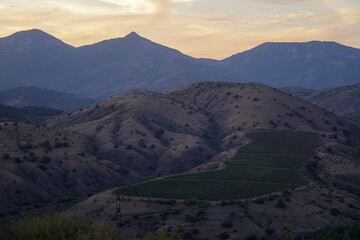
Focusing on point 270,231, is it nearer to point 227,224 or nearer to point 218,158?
point 227,224

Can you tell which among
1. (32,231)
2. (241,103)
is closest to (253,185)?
(32,231)

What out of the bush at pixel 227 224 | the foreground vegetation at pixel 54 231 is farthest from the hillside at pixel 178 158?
the foreground vegetation at pixel 54 231

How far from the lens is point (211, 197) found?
84812 millimetres

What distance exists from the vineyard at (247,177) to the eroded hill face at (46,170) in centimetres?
1426

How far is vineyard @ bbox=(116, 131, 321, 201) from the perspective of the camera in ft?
290

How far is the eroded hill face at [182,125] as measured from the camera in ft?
417

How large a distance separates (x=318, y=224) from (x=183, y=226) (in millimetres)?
26193

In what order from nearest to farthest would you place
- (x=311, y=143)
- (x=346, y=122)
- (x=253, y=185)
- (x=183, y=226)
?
(x=183, y=226)
(x=253, y=185)
(x=311, y=143)
(x=346, y=122)

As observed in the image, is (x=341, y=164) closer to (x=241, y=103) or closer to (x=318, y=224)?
(x=318, y=224)

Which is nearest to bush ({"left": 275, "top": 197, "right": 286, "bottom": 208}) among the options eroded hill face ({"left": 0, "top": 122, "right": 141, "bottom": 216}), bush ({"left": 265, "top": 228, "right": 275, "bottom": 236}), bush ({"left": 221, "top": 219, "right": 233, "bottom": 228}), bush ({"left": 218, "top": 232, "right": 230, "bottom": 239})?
bush ({"left": 265, "top": 228, "right": 275, "bottom": 236})

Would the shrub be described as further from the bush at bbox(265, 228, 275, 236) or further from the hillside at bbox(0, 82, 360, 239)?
the bush at bbox(265, 228, 275, 236)

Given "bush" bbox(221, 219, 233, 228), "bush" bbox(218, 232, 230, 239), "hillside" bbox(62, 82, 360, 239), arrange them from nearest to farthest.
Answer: "bush" bbox(218, 232, 230, 239) < "bush" bbox(221, 219, 233, 228) < "hillside" bbox(62, 82, 360, 239)

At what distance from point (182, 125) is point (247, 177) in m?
68.4

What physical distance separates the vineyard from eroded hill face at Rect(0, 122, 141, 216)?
14.3 m
